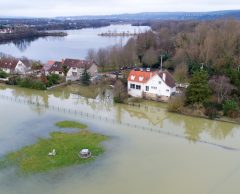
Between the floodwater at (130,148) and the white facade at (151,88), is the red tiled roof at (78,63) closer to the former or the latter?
the floodwater at (130,148)

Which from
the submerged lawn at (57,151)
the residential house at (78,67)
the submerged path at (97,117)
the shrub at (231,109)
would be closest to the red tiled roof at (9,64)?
the residential house at (78,67)

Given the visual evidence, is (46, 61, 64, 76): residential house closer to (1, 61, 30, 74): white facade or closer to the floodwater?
(1, 61, 30, 74): white facade

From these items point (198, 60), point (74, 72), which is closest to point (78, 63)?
point (74, 72)

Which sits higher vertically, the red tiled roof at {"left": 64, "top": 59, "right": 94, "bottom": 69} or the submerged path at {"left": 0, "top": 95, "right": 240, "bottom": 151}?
the red tiled roof at {"left": 64, "top": 59, "right": 94, "bottom": 69}

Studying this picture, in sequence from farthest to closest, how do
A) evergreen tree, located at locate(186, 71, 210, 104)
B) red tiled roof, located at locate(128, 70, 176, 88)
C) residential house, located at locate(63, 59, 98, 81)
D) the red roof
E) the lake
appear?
the lake → residential house, located at locate(63, 59, 98, 81) → the red roof → red tiled roof, located at locate(128, 70, 176, 88) → evergreen tree, located at locate(186, 71, 210, 104)

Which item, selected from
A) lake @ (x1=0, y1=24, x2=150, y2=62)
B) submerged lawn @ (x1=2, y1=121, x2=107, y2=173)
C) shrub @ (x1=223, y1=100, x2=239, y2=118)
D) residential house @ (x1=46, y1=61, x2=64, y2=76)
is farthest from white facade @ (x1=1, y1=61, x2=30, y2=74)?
shrub @ (x1=223, y1=100, x2=239, y2=118)

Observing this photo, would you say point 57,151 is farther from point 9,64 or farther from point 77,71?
point 9,64
